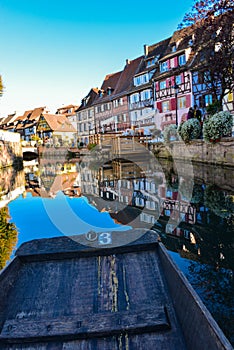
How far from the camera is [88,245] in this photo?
377cm

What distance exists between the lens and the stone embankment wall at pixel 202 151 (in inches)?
590

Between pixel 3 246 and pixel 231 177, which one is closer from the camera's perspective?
pixel 3 246

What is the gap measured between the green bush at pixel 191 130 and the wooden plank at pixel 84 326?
17.0 m

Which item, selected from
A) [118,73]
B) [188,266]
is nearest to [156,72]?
[118,73]

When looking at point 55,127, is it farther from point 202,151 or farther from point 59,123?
point 202,151

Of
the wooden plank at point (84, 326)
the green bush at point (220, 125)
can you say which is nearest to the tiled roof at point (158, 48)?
the green bush at point (220, 125)

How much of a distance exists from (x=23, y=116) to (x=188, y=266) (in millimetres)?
78305

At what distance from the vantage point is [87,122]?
49938 mm

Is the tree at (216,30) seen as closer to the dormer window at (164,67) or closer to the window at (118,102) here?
the dormer window at (164,67)

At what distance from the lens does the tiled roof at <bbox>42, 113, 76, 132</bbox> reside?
61.3 meters

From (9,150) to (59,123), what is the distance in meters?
33.3

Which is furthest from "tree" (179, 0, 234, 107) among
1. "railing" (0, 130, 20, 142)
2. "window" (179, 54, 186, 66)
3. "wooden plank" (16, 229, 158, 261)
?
"railing" (0, 130, 20, 142)

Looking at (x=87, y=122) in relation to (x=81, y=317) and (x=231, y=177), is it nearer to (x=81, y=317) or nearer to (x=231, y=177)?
(x=231, y=177)

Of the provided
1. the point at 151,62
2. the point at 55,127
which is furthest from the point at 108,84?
the point at 55,127
